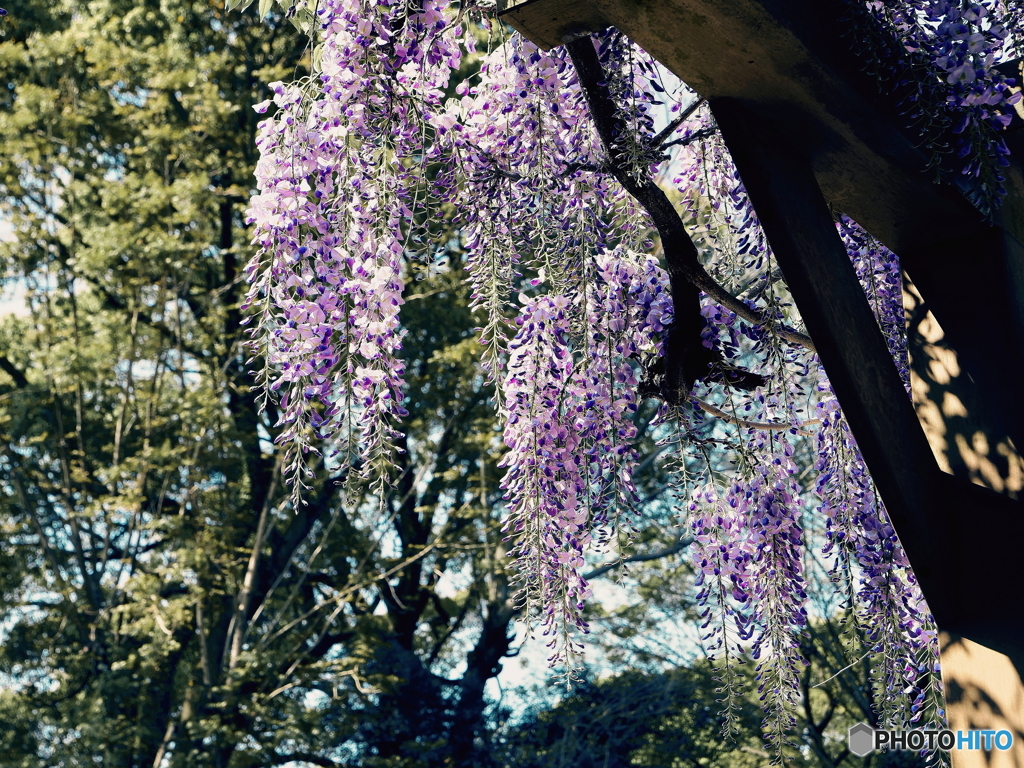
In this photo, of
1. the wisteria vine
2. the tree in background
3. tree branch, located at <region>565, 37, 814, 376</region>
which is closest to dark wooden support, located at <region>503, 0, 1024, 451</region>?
the wisteria vine

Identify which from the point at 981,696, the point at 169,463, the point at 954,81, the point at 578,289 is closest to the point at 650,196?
the point at 578,289

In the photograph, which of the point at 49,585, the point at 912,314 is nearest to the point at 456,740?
the point at 49,585

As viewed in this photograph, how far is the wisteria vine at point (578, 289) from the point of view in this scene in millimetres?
1816

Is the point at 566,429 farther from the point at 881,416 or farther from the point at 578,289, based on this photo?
the point at 881,416

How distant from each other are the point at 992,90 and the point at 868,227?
0.33m

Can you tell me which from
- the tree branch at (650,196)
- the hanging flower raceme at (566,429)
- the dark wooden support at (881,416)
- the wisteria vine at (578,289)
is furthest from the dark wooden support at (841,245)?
the hanging flower raceme at (566,429)

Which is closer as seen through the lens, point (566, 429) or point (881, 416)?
point (881, 416)

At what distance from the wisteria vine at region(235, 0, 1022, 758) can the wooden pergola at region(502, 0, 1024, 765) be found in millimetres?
132

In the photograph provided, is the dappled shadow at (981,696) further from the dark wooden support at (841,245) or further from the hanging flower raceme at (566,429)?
the hanging flower raceme at (566,429)

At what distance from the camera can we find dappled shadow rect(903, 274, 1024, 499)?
1711 millimetres

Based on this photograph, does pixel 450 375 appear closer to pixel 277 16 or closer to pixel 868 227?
pixel 277 16

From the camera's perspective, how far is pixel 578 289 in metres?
2.38

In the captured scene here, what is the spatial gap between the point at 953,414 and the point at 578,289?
3.05 ft

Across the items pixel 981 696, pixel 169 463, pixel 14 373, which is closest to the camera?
pixel 981 696
